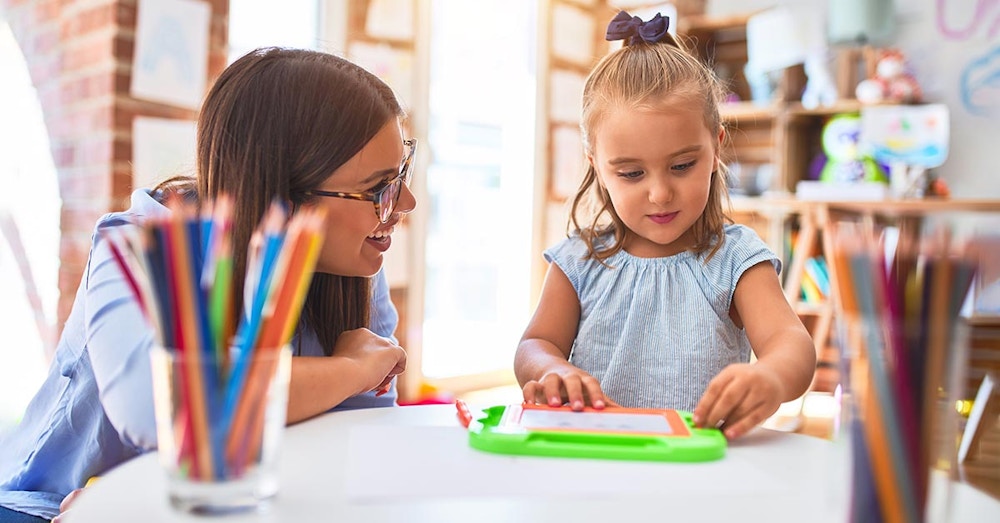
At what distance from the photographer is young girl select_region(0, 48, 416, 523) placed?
98cm

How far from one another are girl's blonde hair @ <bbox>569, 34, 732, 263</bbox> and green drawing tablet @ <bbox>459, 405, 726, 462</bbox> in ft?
A: 1.67

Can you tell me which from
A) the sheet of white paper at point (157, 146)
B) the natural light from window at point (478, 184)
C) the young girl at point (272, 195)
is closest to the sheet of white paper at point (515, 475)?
the young girl at point (272, 195)

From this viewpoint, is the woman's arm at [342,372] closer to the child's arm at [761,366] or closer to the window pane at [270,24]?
the child's arm at [761,366]

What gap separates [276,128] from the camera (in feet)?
3.28

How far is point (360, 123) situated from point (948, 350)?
0.76 metres

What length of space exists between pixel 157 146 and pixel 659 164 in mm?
1585

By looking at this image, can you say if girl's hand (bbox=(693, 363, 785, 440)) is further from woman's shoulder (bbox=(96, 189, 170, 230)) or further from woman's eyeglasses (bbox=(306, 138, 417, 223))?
woman's shoulder (bbox=(96, 189, 170, 230))

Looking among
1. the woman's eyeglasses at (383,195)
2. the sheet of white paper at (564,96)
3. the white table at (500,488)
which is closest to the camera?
the white table at (500,488)

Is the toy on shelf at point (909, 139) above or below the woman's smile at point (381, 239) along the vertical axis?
above

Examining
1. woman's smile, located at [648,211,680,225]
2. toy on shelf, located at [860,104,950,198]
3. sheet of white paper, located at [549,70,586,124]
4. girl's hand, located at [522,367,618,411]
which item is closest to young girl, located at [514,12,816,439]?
woman's smile, located at [648,211,680,225]

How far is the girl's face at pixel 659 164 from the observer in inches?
44.7

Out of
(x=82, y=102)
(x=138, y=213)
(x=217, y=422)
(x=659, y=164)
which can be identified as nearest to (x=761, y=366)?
(x=659, y=164)

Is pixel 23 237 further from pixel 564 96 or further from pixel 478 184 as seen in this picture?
pixel 564 96

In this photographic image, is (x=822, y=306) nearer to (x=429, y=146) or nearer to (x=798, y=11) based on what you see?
(x=798, y=11)
